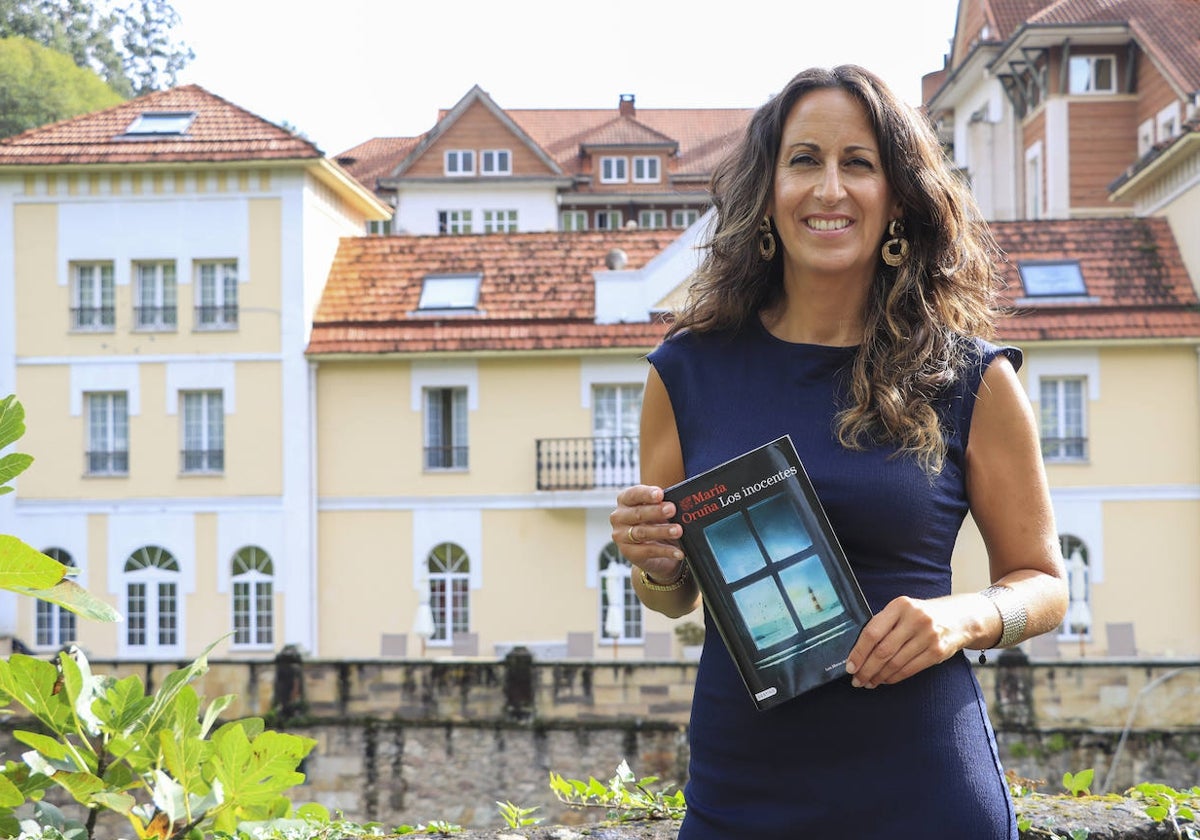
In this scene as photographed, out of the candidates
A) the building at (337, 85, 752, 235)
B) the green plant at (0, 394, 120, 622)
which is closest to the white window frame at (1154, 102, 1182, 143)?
the building at (337, 85, 752, 235)

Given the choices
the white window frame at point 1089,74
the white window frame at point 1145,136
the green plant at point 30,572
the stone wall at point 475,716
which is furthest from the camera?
the white window frame at point 1089,74

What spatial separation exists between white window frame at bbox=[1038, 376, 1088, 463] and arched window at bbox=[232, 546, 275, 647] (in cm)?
1247

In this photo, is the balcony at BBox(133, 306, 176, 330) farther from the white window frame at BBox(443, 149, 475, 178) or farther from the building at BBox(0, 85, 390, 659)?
the white window frame at BBox(443, 149, 475, 178)

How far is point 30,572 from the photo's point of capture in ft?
7.38

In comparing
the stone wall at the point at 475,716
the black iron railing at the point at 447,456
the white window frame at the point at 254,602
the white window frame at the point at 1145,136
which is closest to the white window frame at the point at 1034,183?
the white window frame at the point at 1145,136

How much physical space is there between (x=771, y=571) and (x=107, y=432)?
24.5m

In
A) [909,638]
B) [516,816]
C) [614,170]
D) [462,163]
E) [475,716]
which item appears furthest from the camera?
[614,170]

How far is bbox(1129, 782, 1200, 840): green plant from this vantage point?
322 centimetres

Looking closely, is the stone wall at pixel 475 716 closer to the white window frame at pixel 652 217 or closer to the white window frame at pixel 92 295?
the white window frame at pixel 92 295

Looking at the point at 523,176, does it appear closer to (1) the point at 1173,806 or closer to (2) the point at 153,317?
(2) the point at 153,317

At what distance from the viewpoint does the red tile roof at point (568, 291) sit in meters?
23.8

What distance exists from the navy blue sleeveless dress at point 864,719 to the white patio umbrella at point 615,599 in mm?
19229

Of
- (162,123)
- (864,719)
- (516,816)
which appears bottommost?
(516,816)

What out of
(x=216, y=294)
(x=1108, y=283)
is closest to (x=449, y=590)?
(x=216, y=294)
